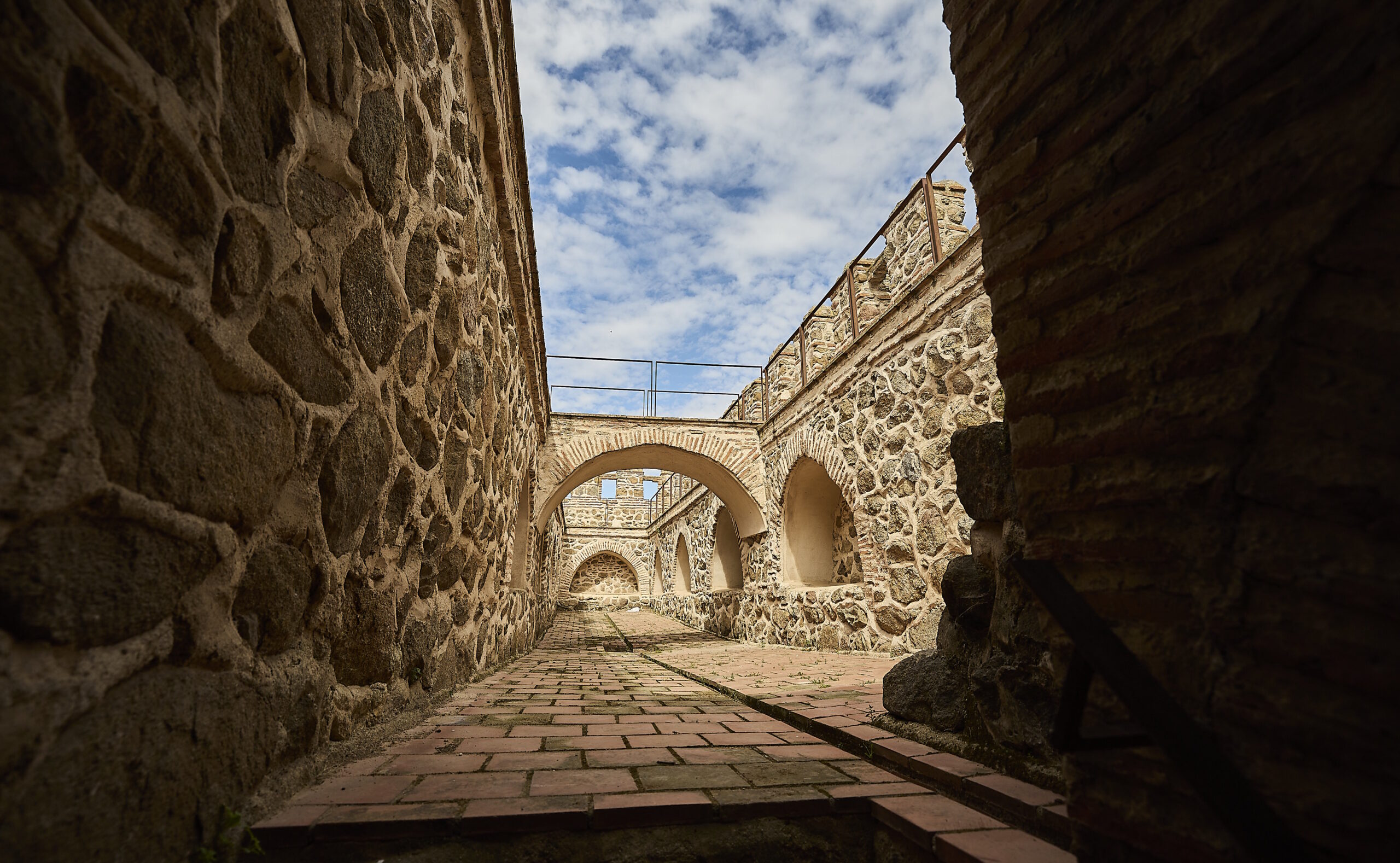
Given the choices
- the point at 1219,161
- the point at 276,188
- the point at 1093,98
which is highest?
the point at 1093,98

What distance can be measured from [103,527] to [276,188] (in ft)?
2.34

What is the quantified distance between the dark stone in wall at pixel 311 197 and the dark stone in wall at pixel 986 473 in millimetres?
1809

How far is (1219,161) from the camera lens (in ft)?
3.21

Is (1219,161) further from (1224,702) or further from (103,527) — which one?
(103,527)

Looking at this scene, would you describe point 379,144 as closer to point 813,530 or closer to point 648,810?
point 648,810

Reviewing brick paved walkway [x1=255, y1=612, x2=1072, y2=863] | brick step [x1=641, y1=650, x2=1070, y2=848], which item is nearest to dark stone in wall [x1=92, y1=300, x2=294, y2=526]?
brick paved walkway [x1=255, y1=612, x2=1072, y2=863]

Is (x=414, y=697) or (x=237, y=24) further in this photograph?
(x=414, y=697)

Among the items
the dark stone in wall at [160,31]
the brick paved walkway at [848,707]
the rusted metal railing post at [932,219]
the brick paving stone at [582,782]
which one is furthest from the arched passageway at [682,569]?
the dark stone in wall at [160,31]

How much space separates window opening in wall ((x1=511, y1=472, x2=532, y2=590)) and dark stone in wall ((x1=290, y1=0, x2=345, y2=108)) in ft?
13.5

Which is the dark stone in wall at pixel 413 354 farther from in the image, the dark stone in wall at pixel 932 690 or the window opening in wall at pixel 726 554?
the window opening in wall at pixel 726 554

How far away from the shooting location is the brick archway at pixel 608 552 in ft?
63.7

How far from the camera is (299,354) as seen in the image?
4.32 feet

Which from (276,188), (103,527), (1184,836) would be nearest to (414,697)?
(103,527)

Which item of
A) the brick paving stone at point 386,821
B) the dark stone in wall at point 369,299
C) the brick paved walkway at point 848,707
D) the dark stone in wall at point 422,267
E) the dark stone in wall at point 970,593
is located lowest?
the brick paved walkway at point 848,707
